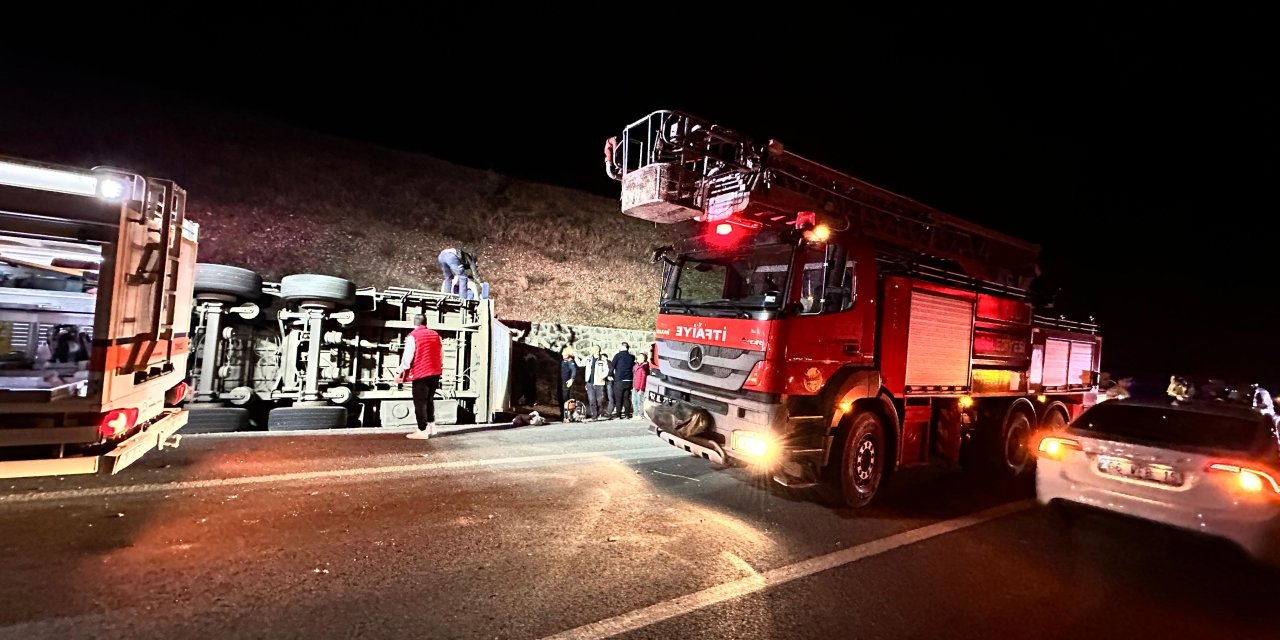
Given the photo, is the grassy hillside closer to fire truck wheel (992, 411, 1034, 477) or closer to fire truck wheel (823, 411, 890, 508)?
fire truck wheel (992, 411, 1034, 477)

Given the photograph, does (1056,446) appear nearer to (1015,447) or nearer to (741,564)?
(1015,447)

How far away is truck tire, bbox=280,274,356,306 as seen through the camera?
9328 mm

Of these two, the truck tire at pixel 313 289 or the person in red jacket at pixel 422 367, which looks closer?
the person in red jacket at pixel 422 367

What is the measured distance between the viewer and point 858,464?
20.0 feet

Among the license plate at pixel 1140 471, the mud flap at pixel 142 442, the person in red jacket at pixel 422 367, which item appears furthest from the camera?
the person in red jacket at pixel 422 367

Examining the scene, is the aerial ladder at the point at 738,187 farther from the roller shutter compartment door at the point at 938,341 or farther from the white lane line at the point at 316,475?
the white lane line at the point at 316,475

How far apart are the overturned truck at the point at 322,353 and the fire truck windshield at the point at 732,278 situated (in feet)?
16.7

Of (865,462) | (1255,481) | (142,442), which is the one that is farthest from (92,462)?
(1255,481)

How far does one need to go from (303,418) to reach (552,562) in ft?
21.2

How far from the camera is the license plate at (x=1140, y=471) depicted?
498 cm

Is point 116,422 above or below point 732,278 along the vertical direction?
below

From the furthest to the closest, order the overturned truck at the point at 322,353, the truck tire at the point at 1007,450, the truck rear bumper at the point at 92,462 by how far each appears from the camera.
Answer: the overturned truck at the point at 322,353
the truck tire at the point at 1007,450
the truck rear bumper at the point at 92,462

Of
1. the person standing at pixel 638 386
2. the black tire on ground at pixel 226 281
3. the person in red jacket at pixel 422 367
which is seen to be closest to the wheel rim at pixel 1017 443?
the person standing at pixel 638 386

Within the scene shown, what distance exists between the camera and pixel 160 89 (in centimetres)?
1936
